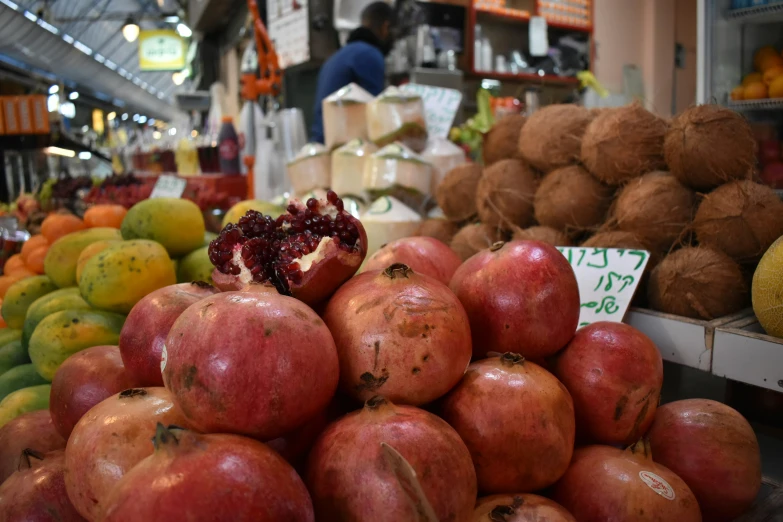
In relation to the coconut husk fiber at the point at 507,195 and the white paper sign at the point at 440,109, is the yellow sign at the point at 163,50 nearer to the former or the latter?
the white paper sign at the point at 440,109

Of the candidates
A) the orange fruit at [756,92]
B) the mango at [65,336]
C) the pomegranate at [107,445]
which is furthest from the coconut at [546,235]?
the orange fruit at [756,92]

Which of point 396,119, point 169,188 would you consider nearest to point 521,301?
point 396,119

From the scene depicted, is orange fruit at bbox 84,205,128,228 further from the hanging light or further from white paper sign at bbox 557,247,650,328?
the hanging light

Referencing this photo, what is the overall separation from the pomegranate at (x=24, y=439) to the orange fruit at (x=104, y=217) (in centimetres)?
143

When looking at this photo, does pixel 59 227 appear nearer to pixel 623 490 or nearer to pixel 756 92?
pixel 623 490

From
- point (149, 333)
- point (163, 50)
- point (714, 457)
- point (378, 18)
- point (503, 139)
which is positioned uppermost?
point (163, 50)

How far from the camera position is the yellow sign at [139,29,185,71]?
38.6ft

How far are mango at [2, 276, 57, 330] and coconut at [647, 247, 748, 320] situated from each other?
1872 mm

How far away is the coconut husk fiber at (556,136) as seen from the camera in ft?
6.32

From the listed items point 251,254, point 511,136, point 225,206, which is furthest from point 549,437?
point 225,206

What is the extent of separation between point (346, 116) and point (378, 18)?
116 centimetres

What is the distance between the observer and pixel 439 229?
2.23 m

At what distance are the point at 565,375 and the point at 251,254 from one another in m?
0.54

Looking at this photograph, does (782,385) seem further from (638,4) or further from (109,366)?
(638,4)
